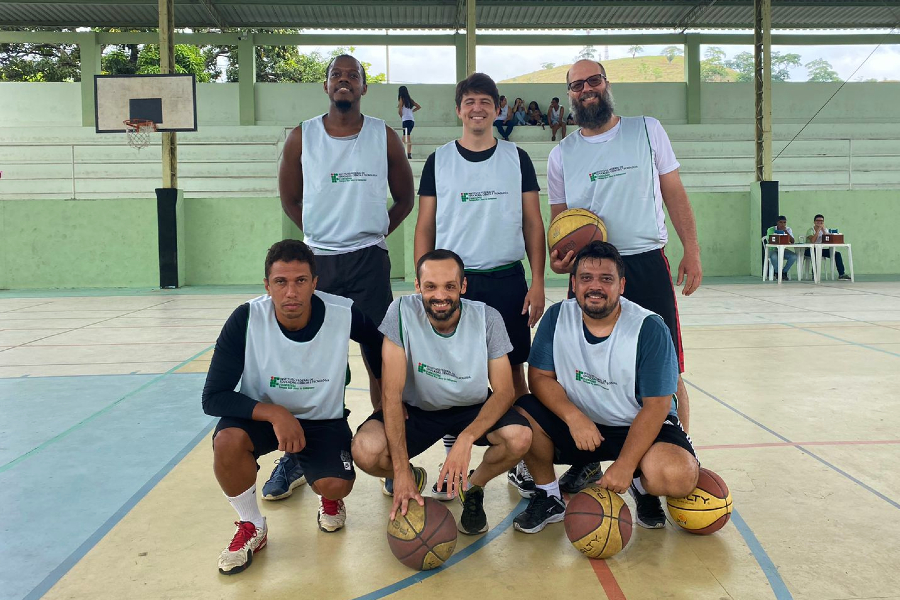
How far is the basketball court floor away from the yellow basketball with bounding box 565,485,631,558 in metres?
0.06

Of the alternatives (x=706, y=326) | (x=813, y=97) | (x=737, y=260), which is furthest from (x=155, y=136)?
(x=813, y=97)

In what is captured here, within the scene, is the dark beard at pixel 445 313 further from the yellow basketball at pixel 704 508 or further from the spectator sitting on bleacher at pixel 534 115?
the spectator sitting on bleacher at pixel 534 115

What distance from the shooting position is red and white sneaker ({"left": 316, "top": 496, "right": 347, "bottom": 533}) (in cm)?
291

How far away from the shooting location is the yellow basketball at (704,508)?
9.00ft

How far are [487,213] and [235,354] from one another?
4.17ft

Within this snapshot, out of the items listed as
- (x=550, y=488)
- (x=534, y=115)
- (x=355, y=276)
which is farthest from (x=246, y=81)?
(x=550, y=488)

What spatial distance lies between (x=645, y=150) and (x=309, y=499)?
222cm

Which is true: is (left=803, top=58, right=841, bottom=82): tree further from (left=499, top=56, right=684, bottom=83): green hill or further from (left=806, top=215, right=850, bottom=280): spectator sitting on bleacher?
(left=806, top=215, right=850, bottom=280): spectator sitting on bleacher

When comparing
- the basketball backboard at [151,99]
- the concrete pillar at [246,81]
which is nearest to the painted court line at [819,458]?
the basketball backboard at [151,99]

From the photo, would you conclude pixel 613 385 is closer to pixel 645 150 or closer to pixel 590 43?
pixel 645 150

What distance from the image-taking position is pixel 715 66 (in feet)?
246

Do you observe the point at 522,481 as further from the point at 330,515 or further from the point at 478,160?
the point at 478,160

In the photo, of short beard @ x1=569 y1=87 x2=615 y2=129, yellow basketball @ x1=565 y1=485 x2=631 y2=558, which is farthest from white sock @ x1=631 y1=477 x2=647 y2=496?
short beard @ x1=569 y1=87 x2=615 y2=129

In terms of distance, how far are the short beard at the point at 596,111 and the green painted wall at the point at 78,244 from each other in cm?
1346
